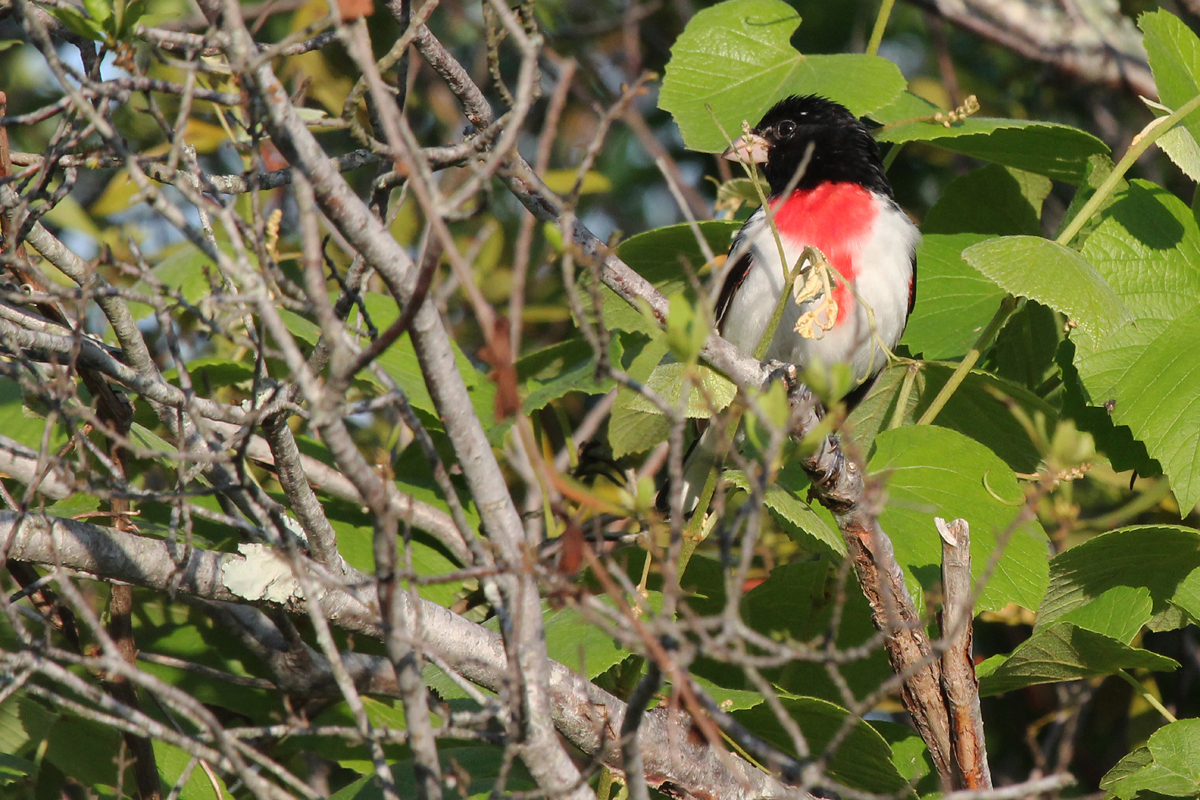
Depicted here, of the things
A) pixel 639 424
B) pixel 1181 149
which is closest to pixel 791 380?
pixel 639 424

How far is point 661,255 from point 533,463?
2066 mm

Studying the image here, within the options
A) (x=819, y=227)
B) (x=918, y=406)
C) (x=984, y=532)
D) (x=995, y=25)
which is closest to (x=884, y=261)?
(x=819, y=227)

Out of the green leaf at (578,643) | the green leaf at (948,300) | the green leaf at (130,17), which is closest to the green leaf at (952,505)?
the green leaf at (948,300)

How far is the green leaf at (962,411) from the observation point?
3131mm

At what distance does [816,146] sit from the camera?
14.2ft

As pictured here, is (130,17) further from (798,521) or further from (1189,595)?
(1189,595)

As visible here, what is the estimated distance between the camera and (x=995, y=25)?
18.1 feet

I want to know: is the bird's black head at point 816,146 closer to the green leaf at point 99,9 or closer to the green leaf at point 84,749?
the green leaf at point 99,9

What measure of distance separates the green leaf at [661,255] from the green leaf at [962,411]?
0.63 metres

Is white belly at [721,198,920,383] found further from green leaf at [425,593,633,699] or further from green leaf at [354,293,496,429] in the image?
green leaf at [425,593,633,699]

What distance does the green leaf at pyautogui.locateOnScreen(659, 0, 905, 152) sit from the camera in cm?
304

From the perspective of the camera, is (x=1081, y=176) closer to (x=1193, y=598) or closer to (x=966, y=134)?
(x=966, y=134)

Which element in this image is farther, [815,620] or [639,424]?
[639,424]

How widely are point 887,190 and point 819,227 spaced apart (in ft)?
1.35
